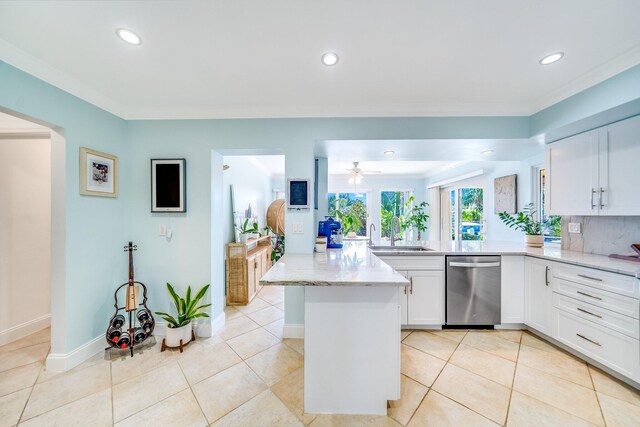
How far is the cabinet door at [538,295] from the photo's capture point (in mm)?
2219

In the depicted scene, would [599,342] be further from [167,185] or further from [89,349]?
[89,349]

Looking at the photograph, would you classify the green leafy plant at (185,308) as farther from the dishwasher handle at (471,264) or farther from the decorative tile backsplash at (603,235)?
the decorative tile backsplash at (603,235)

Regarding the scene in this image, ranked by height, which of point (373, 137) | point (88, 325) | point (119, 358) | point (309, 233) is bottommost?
point (119, 358)

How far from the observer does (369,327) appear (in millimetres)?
1440

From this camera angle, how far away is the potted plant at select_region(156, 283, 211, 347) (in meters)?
2.16

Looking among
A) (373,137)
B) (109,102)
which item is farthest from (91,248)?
(373,137)

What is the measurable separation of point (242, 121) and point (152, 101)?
836 millimetres

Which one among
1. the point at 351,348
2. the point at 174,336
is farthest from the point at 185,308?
the point at 351,348

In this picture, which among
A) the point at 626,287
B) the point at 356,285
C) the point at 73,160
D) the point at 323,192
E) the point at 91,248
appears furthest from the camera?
the point at 323,192

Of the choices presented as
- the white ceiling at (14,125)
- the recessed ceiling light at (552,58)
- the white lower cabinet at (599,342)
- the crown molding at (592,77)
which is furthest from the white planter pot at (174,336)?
the crown molding at (592,77)

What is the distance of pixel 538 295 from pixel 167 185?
3.92 meters

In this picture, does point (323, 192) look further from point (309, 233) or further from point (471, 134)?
point (471, 134)

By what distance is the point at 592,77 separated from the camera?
5.87 ft

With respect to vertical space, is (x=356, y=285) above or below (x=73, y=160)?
below
